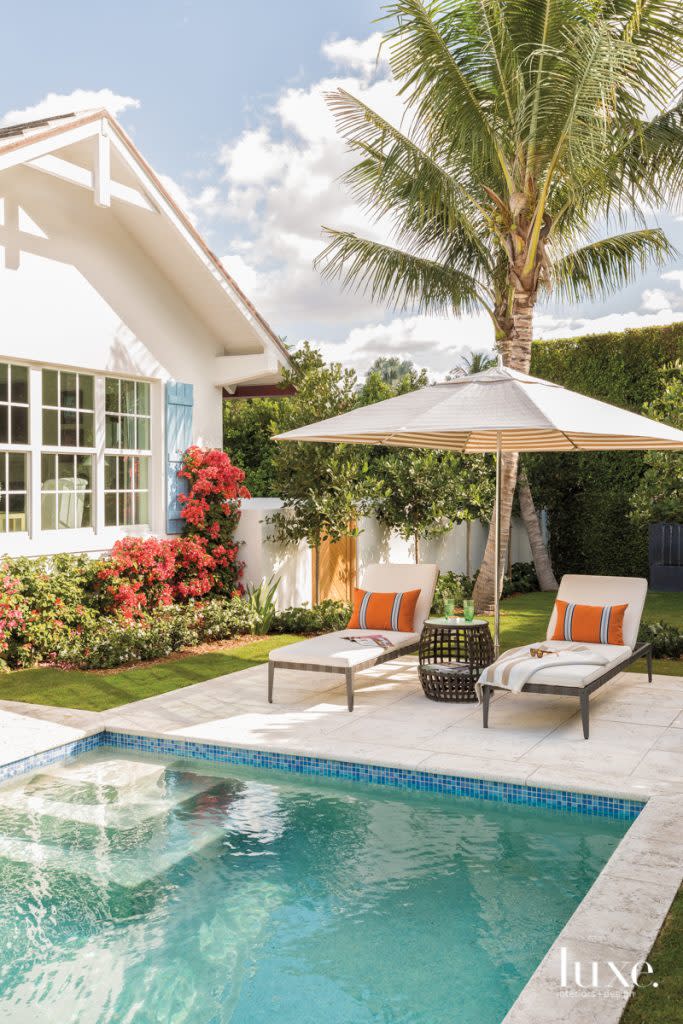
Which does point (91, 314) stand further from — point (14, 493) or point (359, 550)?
point (359, 550)

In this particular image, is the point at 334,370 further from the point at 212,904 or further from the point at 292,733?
the point at 212,904

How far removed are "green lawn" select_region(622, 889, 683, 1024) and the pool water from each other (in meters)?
0.61

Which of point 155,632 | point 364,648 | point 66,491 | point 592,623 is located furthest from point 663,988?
point 66,491

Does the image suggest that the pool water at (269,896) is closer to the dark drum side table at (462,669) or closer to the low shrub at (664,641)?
the dark drum side table at (462,669)

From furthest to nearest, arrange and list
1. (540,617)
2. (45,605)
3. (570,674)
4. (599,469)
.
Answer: (599,469) → (540,617) → (45,605) → (570,674)

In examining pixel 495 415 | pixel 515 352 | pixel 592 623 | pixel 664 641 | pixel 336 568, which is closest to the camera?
pixel 495 415

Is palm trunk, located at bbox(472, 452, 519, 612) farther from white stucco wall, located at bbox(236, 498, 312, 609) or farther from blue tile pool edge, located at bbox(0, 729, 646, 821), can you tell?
blue tile pool edge, located at bbox(0, 729, 646, 821)

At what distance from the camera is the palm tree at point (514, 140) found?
11422 mm

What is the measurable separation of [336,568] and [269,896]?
9897 millimetres

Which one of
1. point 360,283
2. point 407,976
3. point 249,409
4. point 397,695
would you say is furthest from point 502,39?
point 249,409

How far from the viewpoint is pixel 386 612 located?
32.1ft

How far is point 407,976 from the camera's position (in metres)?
4.20

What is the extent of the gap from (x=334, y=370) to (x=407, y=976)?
32.9 feet

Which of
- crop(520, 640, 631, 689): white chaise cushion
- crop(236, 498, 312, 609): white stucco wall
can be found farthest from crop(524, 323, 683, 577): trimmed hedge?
crop(520, 640, 631, 689): white chaise cushion
